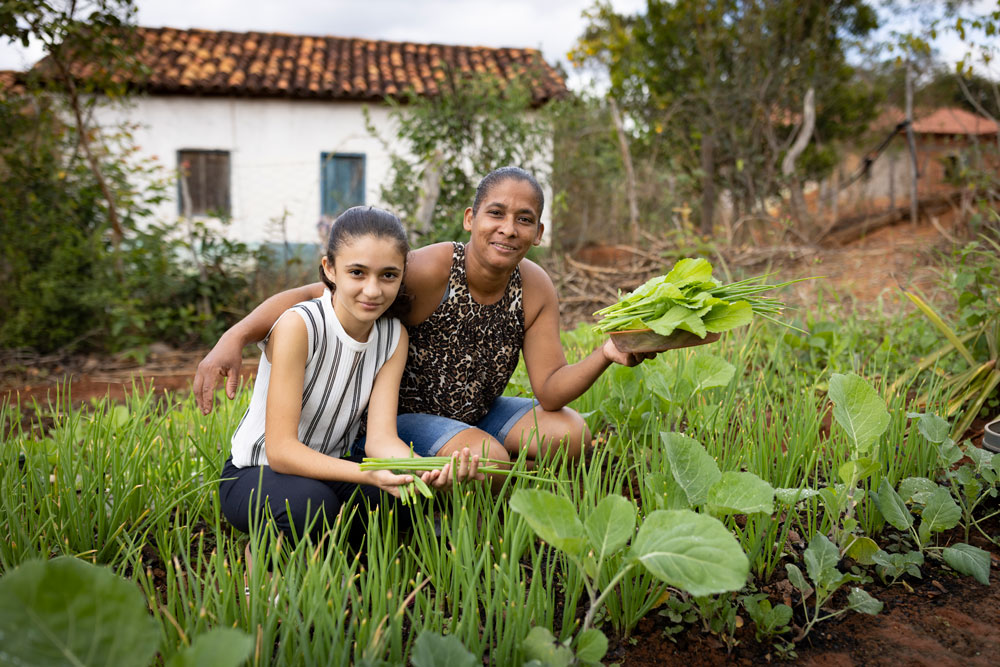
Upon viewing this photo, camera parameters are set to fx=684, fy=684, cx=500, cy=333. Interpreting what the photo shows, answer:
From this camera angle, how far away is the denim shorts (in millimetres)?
2131

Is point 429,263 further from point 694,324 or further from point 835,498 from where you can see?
point 835,498

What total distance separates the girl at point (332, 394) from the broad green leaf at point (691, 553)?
513 millimetres

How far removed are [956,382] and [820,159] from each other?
888 centimetres

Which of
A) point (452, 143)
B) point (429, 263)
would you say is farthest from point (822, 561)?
point (452, 143)

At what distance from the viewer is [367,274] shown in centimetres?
181

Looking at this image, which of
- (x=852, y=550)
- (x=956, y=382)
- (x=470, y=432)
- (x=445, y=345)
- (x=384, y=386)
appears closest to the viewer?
(x=852, y=550)

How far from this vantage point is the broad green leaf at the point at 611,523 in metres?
1.21

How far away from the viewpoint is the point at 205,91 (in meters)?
10.1

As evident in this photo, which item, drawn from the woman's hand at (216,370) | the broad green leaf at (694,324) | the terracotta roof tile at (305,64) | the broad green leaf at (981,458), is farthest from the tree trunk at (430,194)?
the broad green leaf at (981,458)

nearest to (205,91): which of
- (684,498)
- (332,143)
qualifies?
(332,143)

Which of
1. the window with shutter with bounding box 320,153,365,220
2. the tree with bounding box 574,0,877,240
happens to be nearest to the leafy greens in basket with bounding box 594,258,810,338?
the tree with bounding box 574,0,877,240

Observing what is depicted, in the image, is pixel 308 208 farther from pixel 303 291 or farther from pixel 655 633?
pixel 655 633

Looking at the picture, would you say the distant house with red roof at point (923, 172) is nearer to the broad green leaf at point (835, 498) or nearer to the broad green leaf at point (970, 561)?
the broad green leaf at point (970, 561)

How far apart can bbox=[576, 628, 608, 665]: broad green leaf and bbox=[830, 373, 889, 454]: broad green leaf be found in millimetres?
834
